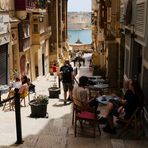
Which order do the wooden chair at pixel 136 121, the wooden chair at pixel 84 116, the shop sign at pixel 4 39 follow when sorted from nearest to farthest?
the wooden chair at pixel 136 121 → the wooden chair at pixel 84 116 → the shop sign at pixel 4 39

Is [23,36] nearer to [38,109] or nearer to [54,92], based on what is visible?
[54,92]

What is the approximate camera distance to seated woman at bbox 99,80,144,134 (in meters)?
8.65

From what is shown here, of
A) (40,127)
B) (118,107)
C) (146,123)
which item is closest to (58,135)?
(40,127)

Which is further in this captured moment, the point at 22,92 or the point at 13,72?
the point at 13,72

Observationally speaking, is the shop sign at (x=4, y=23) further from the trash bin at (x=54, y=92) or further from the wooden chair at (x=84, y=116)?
the wooden chair at (x=84, y=116)

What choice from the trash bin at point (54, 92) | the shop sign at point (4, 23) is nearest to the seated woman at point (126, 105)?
the trash bin at point (54, 92)

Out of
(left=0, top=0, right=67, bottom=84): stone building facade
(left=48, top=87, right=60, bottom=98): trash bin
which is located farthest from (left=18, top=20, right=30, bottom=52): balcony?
(left=48, top=87, right=60, bottom=98): trash bin

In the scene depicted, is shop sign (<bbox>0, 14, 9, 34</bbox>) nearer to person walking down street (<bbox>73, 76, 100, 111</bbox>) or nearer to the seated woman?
person walking down street (<bbox>73, 76, 100, 111</bbox>)

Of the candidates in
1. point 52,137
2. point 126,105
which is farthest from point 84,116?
point 126,105

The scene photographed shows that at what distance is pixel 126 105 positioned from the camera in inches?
347

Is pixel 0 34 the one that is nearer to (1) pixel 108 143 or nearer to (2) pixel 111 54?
(2) pixel 111 54

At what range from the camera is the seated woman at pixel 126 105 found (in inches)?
340

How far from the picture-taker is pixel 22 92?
14172 mm

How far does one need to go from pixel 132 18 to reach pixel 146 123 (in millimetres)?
4258
